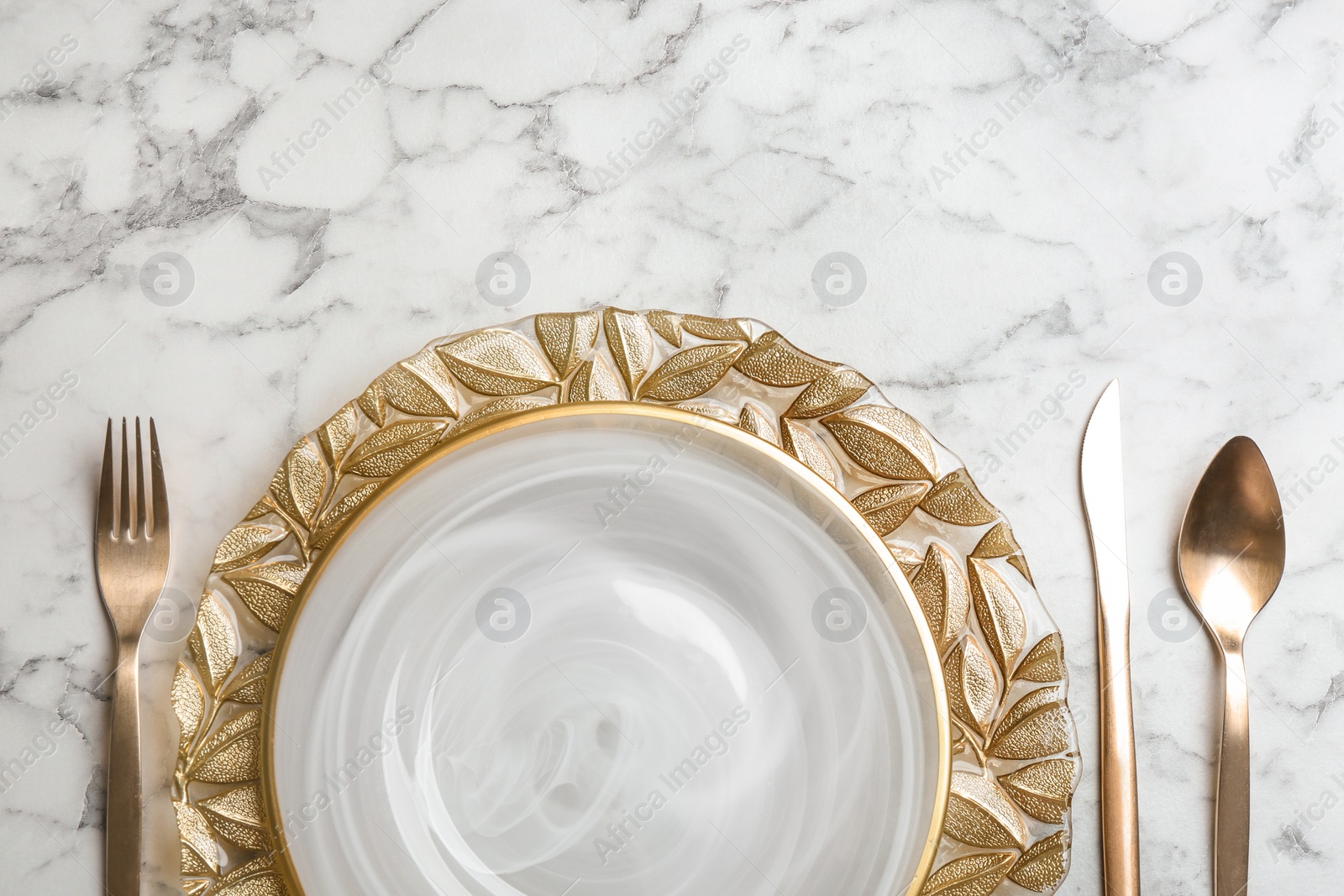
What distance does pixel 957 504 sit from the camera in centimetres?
57

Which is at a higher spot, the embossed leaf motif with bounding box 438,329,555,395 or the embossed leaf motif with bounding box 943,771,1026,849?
the embossed leaf motif with bounding box 438,329,555,395

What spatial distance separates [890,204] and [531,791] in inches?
21.4

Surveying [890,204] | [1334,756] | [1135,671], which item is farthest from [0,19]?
[1334,756]

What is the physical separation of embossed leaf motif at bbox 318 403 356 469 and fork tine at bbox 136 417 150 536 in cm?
17

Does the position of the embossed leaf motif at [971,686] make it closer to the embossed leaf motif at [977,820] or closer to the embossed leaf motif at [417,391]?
the embossed leaf motif at [977,820]

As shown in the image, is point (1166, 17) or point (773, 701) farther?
point (1166, 17)

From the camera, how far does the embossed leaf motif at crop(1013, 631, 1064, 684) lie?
57 centimetres

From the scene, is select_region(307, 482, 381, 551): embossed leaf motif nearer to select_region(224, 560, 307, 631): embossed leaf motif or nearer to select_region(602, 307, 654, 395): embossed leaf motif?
select_region(224, 560, 307, 631): embossed leaf motif

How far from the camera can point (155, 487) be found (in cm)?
62

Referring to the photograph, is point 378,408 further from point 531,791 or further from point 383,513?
point 531,791
